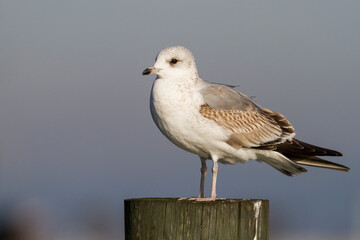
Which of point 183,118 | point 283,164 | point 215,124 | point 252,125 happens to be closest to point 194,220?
point 183,118

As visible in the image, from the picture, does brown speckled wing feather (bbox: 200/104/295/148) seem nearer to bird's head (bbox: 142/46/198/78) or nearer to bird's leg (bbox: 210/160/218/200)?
bird's leg (bbox: 210/160/218/200)

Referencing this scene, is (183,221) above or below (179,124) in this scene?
below

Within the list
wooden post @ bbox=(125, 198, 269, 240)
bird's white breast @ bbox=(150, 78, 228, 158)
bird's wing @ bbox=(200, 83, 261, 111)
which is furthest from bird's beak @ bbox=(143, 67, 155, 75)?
wooden post @ bbox=(125, 198, 269, 240)

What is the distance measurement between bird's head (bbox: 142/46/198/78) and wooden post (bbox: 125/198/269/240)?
2.36 meters

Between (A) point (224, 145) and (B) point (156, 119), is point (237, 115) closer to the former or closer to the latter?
(A) point (224, 145)

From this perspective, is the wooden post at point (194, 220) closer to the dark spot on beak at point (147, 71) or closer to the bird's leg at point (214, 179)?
the bird's leg at point (214, 179)

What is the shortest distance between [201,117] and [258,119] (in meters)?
1.57

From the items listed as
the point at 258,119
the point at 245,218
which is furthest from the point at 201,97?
the point at 245,218

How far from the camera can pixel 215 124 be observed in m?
8.80

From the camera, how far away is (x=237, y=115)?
9430 mm

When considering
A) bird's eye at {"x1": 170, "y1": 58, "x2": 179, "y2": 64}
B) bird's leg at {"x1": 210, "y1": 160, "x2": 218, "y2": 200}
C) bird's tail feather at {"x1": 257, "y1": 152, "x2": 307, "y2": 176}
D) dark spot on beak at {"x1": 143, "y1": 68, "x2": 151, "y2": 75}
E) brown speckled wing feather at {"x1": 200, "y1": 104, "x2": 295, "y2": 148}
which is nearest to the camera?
bird's leg at {"x1": 210, "y1": 160, "x2": 218, "y2": 200}

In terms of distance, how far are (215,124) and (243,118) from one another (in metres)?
0.88

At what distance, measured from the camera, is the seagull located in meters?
8.57

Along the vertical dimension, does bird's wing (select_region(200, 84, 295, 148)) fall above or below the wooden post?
above
